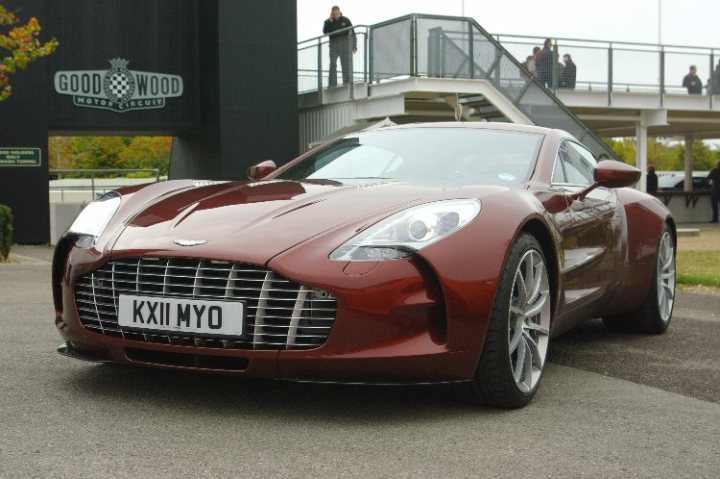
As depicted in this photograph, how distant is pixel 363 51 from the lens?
64.7ft

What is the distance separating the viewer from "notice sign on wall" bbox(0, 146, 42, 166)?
1848 centimetres

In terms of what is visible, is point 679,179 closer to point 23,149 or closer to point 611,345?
A: point 23,149

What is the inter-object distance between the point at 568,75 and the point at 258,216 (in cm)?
1941

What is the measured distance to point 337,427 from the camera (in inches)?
142

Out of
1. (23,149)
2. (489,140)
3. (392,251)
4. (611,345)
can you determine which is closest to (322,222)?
(392,251)

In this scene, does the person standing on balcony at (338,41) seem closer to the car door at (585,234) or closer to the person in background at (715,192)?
the car door at (585,234)

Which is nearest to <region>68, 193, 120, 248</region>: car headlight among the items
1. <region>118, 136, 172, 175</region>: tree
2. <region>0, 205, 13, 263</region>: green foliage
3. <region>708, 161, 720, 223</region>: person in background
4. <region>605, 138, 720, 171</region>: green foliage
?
<region>0, 205, 13, 263</region>: green foliage

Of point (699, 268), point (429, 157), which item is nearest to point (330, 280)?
point (429, 157)

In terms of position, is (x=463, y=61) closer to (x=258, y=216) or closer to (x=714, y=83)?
(x=714, y=83)

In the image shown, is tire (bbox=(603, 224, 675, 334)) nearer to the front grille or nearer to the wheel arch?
the wheel arch

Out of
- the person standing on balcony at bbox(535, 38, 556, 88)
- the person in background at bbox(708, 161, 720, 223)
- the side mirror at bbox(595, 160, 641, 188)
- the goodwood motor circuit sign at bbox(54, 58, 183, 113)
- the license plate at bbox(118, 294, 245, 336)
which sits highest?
the person standing on balcony at bbox(535, 38, 556, 88)

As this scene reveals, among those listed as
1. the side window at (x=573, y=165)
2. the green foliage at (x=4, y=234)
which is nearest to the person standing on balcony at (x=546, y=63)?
the green foliage at (x=4, y=234)

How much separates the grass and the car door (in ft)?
14.3

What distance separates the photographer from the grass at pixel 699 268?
9.79 metres
